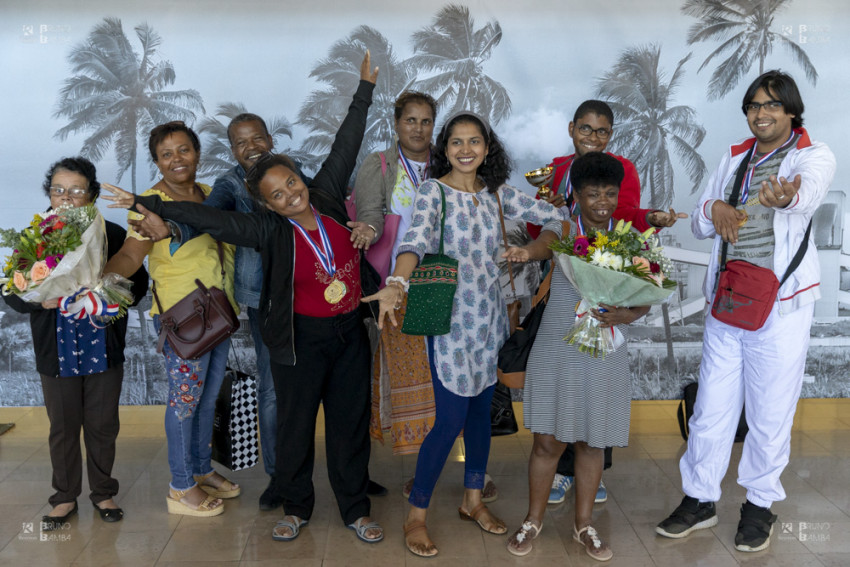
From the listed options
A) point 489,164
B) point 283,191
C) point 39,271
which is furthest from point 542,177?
point 39,271

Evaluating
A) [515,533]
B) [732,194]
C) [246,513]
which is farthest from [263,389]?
[732,194]

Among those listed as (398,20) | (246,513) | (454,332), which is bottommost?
(246,513)

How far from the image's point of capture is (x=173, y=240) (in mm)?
3311

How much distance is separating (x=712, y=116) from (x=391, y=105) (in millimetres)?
2364

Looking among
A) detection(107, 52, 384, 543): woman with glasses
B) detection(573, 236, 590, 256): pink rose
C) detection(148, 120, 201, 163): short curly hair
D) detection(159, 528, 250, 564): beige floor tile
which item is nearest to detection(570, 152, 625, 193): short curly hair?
detection(573, 236, 590, 256): pink rose

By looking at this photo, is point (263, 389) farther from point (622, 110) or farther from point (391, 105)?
point (622, 110)

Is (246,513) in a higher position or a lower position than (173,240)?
lower

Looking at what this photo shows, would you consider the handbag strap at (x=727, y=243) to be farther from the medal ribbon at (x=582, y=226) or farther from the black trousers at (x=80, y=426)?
the black trousers at (x=80, y=426)

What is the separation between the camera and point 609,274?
2.93 meters

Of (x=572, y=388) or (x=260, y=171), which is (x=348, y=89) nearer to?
(x=260, y=171)

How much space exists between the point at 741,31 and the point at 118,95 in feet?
14.8

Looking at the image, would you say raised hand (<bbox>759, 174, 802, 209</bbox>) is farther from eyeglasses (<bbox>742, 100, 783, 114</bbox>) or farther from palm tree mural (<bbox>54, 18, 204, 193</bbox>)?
palm tree mural (<bbox>54, 18, 204, 193</bbox>)

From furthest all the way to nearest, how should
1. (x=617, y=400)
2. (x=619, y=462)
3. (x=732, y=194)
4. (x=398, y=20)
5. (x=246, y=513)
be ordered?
(x=398, y=20)
(x=619, y=462)
(x=246, y=513)
(x=732, y=194)
(x=617, y=400)

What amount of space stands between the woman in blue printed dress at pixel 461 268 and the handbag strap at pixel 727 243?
3.31ft
